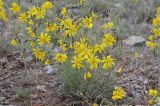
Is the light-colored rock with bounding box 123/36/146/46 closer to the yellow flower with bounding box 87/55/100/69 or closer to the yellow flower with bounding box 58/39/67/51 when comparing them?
the yellow flower with bounding box 58/39/67/51

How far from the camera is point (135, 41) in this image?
5449 mm

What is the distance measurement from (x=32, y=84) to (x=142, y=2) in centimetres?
317

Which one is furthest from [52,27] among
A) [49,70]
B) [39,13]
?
[49,70]

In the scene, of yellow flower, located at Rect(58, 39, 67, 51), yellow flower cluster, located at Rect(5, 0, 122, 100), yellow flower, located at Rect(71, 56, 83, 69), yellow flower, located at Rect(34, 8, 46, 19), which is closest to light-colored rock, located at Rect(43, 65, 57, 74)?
yellow flower cluster, located at Rect(5, 0, 122, 100)

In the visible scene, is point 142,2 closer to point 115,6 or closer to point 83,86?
point 115,6

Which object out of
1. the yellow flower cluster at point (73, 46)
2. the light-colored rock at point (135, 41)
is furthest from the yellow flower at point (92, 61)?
the light-colored rock at point (135, 41)

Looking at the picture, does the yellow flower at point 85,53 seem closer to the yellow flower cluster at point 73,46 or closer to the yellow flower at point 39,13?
the yellow flower cluster at point 73,46

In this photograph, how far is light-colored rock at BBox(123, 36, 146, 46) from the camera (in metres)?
5.40

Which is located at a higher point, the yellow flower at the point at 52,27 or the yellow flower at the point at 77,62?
the yellow flower at the point at 52,27

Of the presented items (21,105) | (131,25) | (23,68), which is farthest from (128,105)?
(131,25)

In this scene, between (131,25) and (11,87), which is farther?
(131,25)

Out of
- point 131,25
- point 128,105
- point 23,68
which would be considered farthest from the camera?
point 131,25

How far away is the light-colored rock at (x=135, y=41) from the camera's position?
17.7 ft

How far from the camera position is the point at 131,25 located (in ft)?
19.4
